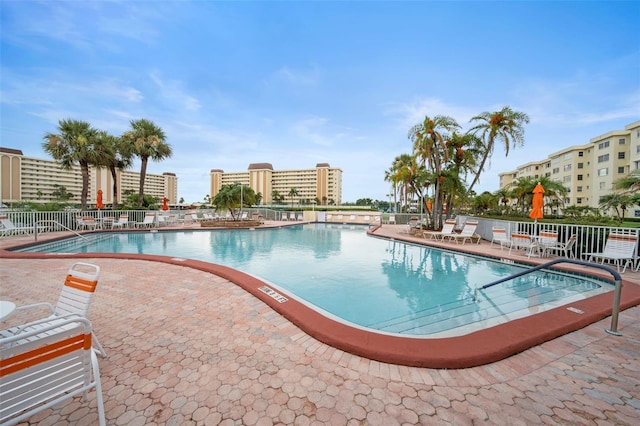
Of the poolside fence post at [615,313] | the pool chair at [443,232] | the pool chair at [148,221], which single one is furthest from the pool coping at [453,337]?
the pool chair at [148,221]

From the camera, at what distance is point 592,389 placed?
194 centimetres

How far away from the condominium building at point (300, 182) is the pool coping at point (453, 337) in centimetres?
8713

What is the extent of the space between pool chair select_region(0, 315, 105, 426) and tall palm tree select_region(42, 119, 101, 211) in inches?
738

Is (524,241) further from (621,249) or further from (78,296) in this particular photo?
(78,296)

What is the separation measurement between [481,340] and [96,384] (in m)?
3.29

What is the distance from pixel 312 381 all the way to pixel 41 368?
1.70 meters

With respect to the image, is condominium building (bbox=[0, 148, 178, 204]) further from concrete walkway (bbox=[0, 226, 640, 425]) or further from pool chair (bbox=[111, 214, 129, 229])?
concrete walkway (bbox=[0, 226, 640, 425])

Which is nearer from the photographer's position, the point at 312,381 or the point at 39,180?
the point at 312,381

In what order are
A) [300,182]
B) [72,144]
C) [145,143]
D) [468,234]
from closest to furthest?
[468,234], [72,144], [145,143], [300,182]

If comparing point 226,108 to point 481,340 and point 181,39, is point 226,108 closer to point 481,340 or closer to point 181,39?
point 181,39

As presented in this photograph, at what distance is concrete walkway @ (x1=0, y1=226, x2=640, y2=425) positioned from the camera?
1.69 meters

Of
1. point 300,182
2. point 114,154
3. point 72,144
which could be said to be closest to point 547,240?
point 114,154

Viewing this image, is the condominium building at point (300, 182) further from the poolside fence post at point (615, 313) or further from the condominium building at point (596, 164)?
the poolside fence post at point (615, 313)

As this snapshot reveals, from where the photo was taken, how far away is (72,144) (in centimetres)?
1472
